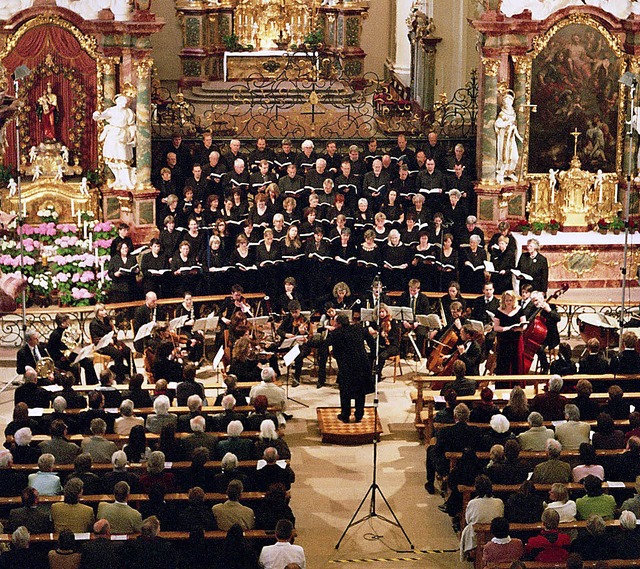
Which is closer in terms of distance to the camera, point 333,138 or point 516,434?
point 516,434

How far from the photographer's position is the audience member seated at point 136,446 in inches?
563

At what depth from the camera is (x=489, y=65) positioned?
23.3 meters

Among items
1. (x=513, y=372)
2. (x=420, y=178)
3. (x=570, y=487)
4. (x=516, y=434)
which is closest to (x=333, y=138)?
(x=420, y=178)

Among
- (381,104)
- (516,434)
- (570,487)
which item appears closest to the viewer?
(570,487)

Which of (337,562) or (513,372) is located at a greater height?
(513,372)

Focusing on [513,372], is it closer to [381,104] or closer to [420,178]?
[420,178]

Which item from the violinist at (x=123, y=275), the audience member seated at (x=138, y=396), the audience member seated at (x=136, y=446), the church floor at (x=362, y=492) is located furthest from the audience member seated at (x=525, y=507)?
the violinist at (x=123, y=275)

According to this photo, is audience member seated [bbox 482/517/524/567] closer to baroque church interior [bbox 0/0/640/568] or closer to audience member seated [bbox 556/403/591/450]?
baroque church interior [bbox 0/0/640/568]

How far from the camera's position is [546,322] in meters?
18.9

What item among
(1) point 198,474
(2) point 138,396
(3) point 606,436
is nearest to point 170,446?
(1) point 198,474

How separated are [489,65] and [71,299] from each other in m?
7.72

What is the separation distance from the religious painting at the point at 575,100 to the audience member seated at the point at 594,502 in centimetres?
1155

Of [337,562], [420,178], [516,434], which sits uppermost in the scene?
[420,178]

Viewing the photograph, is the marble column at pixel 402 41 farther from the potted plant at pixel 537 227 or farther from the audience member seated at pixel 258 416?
the audience member seated at pixel 258 416
